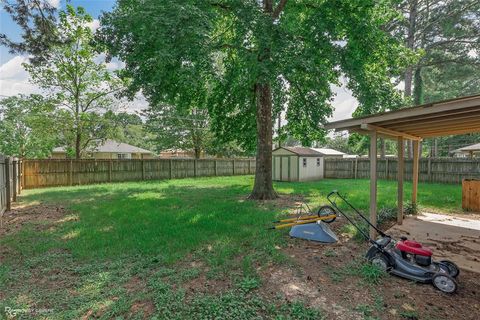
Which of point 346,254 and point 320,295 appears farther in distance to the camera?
point 346,254

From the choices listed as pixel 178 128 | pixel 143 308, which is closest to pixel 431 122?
pixel 143 308

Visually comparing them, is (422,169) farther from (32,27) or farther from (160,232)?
(32,27)

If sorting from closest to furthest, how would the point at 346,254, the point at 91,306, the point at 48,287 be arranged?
1. the point at 91,306
2. the point at 48,287
3. the point at 346,254

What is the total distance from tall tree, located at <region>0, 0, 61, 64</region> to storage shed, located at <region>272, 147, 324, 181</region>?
11617 mm

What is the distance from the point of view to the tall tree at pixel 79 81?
41.8 ft

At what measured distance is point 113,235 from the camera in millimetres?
4750

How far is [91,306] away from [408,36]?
18.3 metres

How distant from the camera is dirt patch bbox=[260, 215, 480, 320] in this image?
252cm

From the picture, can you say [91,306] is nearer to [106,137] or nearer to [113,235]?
[113,235]

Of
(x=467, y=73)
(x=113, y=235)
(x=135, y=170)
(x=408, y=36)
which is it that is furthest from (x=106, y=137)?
(x=467, y=73)

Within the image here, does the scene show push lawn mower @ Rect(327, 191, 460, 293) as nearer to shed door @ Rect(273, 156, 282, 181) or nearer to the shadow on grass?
the shadow on grass

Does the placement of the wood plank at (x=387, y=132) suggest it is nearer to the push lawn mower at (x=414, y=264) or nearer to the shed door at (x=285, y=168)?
the push lawn mower at (x=414, y=264)

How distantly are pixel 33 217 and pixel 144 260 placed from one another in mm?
4409

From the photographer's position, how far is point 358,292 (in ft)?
9.30
